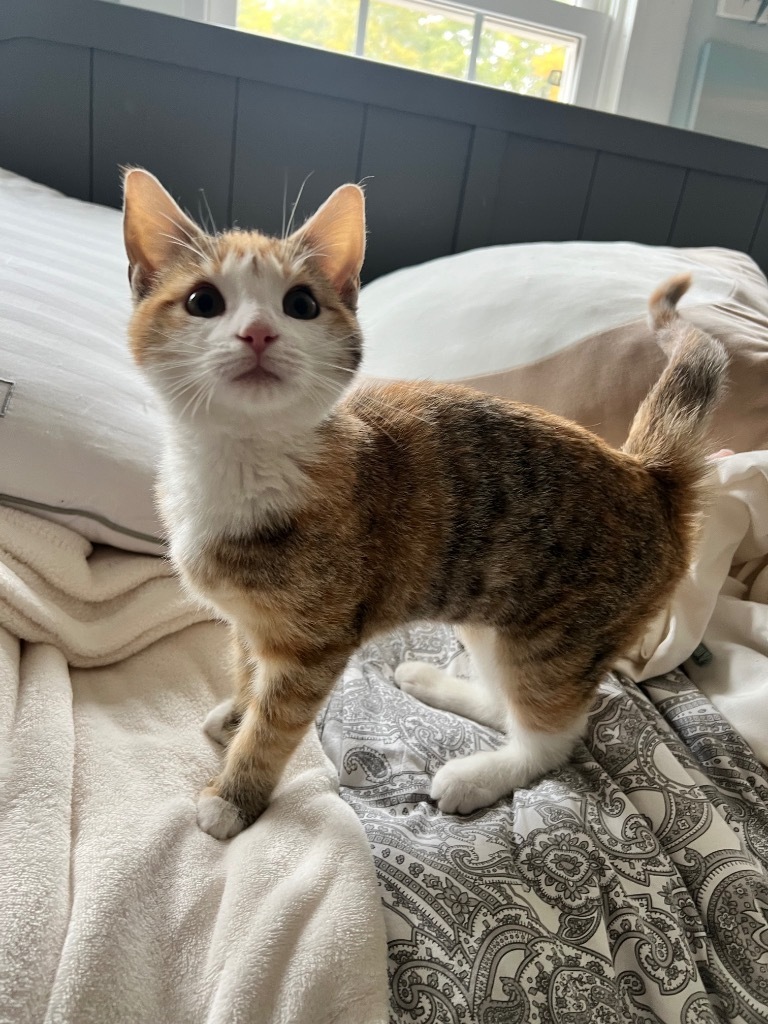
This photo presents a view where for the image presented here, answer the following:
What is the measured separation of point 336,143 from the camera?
1.76 m

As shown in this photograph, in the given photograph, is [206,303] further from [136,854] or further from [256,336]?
[136,854]

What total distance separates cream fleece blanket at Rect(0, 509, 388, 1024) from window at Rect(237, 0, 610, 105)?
159 centimetres

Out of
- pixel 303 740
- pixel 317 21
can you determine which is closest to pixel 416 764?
pixel 303 740

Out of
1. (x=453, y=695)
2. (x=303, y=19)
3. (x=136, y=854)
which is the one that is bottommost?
(x=453, y=695)

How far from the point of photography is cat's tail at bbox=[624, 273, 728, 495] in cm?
95

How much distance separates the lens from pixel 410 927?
658 millimetres

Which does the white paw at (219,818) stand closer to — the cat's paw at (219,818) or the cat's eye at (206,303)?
the cat's paw at (219,818)

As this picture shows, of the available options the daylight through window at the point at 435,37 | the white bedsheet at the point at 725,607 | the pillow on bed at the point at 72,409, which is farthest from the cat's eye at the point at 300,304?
the daylight through window at the point at 435,37

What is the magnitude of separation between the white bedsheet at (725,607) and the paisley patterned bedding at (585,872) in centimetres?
5

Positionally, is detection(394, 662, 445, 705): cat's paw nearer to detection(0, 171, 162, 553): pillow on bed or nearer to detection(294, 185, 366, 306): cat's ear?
detection(0, 171, 162, 553): pillow on bed

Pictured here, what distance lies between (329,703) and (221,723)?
159 millimetres

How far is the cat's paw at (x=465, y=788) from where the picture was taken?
844mm

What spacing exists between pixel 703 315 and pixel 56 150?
146cm

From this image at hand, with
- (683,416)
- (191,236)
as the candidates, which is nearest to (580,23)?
(683,416)
